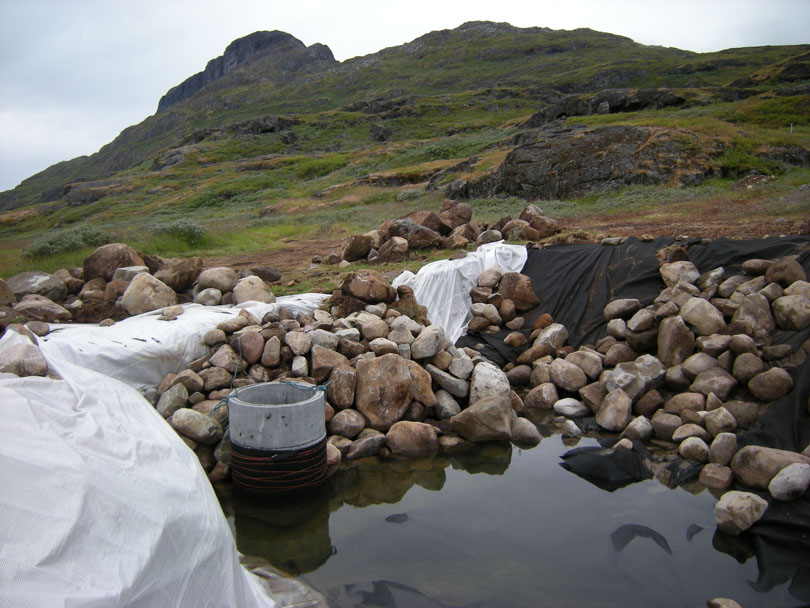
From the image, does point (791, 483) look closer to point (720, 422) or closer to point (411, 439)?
point (720, 422)

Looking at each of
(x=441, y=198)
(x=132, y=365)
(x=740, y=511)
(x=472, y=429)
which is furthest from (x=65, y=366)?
(x=441, y=198)

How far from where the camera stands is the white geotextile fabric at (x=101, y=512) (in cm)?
199

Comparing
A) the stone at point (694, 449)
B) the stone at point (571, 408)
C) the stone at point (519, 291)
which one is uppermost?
the stone at point (519, 291)

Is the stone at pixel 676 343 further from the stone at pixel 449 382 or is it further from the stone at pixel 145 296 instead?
the stone at pixel 145 296

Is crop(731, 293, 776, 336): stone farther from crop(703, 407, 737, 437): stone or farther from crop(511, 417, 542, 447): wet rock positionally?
crop(511, 417, 542, 447): wet rock

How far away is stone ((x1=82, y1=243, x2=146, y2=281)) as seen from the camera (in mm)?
8516

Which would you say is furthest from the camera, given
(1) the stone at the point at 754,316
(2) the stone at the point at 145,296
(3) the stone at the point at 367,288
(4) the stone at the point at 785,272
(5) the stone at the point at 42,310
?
(3) the stone at the point at 367,288

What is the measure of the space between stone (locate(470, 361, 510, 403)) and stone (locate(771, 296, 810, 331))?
10.4ft

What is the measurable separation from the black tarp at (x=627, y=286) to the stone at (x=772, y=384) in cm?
9

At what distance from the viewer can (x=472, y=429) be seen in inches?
235

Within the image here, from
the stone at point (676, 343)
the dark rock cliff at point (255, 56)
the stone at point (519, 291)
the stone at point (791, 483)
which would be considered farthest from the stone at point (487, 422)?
the dark rock cliff at point (255, 56)

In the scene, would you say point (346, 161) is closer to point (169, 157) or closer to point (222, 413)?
point (169, 157)

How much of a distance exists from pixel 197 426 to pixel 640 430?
455 centimetres

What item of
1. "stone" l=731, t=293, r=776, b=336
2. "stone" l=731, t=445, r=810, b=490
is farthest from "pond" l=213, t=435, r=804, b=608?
"stone" l=731, t=293, r=776, b=336
